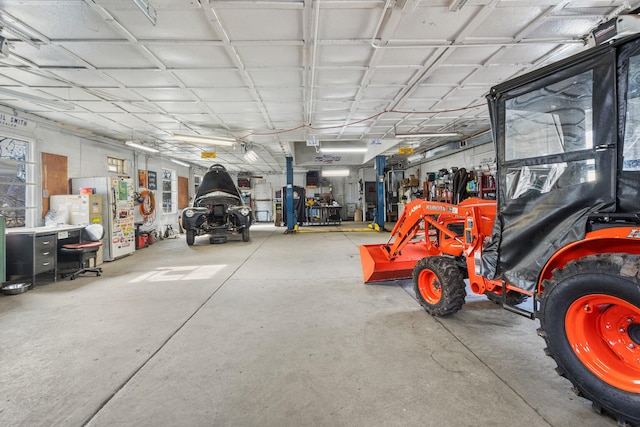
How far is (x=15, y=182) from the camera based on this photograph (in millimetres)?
5781

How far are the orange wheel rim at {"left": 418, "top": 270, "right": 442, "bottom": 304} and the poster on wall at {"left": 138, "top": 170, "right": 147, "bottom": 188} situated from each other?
34.5 ft

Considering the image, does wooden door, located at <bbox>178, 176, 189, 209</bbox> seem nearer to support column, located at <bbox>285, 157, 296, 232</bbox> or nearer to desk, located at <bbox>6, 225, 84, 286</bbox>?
support column, located at <bbox>285, 157, 296, 232</bbox>

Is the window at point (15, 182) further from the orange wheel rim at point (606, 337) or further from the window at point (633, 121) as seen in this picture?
the window at point (633, 121)

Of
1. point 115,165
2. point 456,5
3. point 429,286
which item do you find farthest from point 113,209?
point 456,5

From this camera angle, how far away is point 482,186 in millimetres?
8023

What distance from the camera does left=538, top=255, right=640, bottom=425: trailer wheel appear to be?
1423 mm

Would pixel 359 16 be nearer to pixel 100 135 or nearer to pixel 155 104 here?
pixel 155 104

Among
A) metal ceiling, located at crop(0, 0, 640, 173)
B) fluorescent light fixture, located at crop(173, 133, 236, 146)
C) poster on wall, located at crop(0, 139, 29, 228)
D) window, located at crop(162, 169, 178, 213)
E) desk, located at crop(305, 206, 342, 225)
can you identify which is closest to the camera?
metal ceiling, located at crop(0, 0, 640, 173)

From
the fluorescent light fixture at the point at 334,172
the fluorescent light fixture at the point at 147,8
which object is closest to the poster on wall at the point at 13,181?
the fluorescent light fixture at the point at 147,8

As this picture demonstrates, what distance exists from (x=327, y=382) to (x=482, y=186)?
792cm

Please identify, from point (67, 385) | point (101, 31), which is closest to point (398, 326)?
point (67, 385)

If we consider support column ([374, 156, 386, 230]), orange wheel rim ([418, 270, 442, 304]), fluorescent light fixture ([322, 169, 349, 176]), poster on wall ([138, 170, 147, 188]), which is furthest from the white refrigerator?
fluorescent light fixture ([322, 169, 349, 176])

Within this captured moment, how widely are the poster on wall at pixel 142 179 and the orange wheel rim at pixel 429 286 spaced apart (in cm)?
1051

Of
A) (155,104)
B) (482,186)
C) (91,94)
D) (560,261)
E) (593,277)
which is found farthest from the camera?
(482,186)
